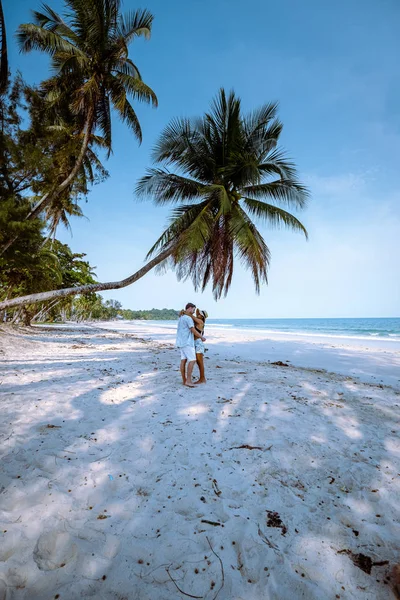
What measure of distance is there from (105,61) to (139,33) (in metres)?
1.61

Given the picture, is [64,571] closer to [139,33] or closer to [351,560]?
[351,560]

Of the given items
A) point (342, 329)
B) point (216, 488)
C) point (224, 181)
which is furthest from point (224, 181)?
point (342, 329)

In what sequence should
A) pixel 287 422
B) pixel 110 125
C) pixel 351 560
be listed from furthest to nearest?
pixel 110 125 → pixel 287 422 → pixel 351 560

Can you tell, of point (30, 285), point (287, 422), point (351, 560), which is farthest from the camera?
point (30, 285)

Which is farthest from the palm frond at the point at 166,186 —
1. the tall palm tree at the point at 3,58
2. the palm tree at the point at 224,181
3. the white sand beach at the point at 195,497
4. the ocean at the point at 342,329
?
the ocean at the point at 342,329

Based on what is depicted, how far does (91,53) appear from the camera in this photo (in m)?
8.69

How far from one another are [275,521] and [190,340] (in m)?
3.51

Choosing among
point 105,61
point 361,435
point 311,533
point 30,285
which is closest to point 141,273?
point 361,435

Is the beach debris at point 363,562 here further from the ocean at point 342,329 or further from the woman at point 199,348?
the ocean at point 342,329

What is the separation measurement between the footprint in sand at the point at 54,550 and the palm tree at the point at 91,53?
8.05m

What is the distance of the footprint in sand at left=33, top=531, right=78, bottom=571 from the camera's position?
5.18 feet

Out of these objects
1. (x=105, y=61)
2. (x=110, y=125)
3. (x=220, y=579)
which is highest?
(x=105, y=61)

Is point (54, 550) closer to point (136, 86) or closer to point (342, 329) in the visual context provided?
point (136, 86)

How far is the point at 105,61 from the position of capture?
8.67 metres
